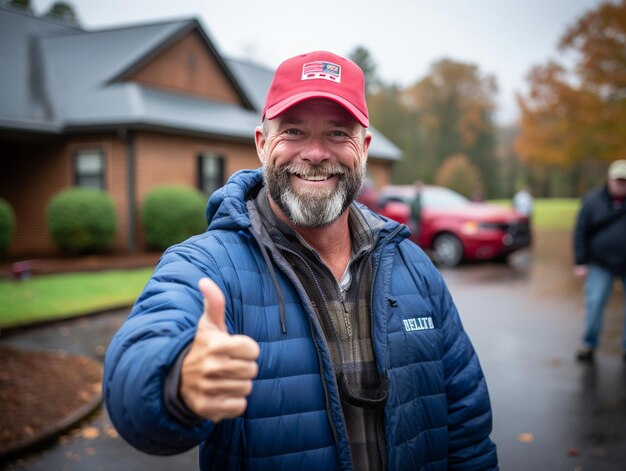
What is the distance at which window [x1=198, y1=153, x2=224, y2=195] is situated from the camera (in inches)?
685

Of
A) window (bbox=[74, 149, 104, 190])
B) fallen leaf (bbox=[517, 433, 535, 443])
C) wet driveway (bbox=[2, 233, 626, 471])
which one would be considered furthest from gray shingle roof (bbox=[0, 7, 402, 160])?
fallen leaf (bbox=[517, 433, 535, 443])

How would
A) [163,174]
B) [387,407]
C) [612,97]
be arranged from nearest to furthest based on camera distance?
[387,407], [163,174], [612,97]

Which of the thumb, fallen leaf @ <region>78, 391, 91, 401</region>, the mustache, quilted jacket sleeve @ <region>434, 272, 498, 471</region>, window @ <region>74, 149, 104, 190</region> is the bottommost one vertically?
fallen leaf @ <region>78, 391, 91, 401</region>

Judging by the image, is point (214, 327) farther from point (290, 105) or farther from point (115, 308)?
point (115, 308)

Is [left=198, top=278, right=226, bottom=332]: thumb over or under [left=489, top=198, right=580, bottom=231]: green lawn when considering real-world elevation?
over

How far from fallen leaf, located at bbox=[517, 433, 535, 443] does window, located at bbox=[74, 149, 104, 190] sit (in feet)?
46.4

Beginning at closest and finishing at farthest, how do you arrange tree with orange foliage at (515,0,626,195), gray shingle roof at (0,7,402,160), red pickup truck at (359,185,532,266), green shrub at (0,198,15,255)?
green shrub at (0,198,15,255)
red pickup truck at (359,185,532,266)
gray shingle roof at (0,7,402,160)
tree with orange foliage at (515,0,626,195)

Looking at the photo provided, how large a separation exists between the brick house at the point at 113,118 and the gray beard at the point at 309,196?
45.1 feet

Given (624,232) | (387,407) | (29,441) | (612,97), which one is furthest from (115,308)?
(612,97)

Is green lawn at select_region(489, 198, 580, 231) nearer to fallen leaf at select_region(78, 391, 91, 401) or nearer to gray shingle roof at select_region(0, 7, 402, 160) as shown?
gray shingle roof at select_region(0, 7, 402, 160)

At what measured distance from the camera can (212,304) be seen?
46.4 inches

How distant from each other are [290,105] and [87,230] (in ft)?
44.4

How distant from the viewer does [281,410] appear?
1.68 meters

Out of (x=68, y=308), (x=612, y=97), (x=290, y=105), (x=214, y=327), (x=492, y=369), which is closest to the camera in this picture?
(x=214, y=327)
